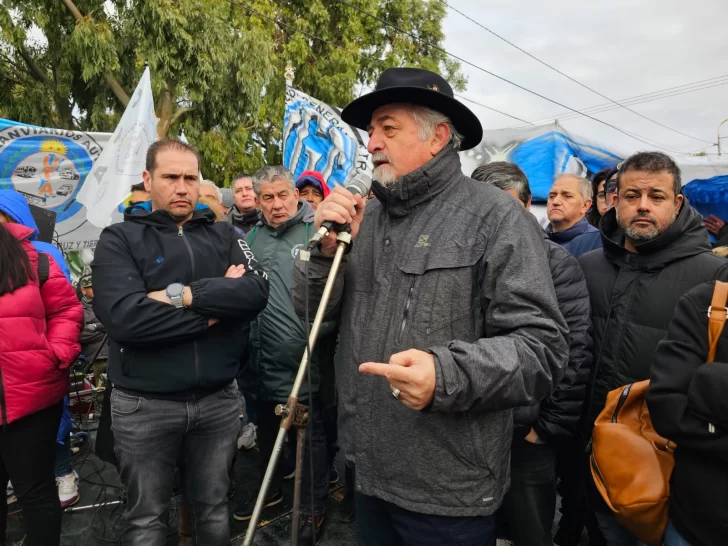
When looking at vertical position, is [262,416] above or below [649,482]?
below

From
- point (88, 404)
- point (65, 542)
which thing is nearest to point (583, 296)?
point (65, 542)

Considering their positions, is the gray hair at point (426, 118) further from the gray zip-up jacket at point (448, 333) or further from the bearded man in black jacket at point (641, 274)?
the bearded man in black jacket at point (641, 274)

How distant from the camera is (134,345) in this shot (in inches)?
90.3

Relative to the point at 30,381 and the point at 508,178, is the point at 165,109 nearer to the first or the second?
the point at 30,381

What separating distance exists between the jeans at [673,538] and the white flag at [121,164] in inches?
201

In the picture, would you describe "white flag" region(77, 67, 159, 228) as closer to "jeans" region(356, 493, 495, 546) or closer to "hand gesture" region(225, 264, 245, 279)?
"hand gesture" region(225, 264, 245, 279)

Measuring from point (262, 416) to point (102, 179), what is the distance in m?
3.24

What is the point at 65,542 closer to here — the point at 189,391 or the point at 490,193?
the point at 189,391

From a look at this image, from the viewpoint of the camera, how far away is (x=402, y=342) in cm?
163

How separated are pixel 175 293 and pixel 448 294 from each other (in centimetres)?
137

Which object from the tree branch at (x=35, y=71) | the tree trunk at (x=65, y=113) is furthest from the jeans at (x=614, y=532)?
the tree branch at (x=35, y=71)

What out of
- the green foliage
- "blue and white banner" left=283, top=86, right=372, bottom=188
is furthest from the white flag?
the green foliage

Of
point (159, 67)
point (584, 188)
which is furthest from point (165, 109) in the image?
point (584, 188)

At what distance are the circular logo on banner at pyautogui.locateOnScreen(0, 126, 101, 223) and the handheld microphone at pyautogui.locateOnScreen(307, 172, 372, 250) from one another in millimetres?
5786
